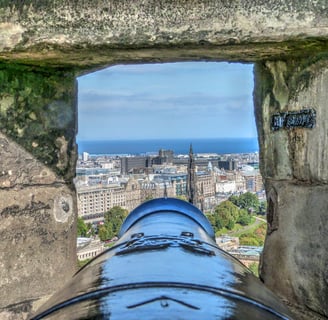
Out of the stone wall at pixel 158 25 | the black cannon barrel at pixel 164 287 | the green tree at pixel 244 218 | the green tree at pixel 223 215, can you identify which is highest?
the stone wall at pixel 158 25

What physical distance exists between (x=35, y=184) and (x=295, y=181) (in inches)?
36.0

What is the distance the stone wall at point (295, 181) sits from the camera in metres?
2.11

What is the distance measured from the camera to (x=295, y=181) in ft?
7.45

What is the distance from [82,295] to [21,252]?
121cm

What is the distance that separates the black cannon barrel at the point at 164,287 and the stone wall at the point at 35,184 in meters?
0.77

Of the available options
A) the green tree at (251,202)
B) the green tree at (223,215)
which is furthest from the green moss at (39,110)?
the green tree at (251,202)

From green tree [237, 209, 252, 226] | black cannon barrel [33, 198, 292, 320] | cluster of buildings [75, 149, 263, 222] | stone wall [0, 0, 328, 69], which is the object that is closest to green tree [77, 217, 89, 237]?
cluster of buildings [75, 149, 263, 222]

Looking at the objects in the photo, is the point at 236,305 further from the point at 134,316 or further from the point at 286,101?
the point at 286,101

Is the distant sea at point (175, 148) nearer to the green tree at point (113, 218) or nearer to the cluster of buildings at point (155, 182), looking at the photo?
the cluster of buildings at point (155, 182)

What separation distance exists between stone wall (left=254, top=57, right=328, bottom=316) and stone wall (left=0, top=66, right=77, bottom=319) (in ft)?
2.38

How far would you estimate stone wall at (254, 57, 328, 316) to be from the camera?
211 cm

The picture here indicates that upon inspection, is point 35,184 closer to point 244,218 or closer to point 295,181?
point 295,181

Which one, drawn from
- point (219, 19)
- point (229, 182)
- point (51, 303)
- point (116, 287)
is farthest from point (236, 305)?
point (229, 182)

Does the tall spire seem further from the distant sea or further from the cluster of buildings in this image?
the distant sea
